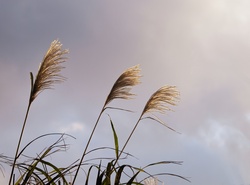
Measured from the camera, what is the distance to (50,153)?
3.87m

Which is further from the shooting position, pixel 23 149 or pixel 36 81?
pixel 36 81

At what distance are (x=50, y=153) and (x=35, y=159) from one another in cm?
26

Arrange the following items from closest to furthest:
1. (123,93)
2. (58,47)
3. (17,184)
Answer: (17,184) → (58,47) → (123,93)

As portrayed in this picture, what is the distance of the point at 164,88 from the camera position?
4.64 metres

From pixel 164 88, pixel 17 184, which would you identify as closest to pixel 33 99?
pixel 17 184

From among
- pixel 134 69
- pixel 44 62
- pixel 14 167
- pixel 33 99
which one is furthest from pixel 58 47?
pixel 14 167

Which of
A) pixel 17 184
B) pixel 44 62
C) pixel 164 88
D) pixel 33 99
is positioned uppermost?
pixel 164 88

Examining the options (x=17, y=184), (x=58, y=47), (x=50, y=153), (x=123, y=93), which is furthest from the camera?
(x=123, y=93)

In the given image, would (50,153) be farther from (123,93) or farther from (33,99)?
(123,93)

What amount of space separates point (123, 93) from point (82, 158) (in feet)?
3.06

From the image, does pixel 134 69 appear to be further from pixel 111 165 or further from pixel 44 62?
pixel 111 165

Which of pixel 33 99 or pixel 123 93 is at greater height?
pixel 123 93

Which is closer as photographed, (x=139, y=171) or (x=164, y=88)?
(x=139, y=171)

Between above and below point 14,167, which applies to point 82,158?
above
